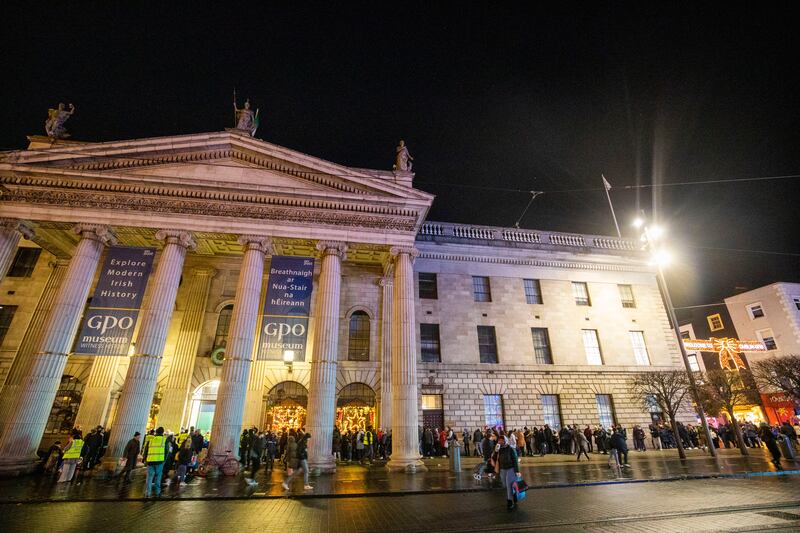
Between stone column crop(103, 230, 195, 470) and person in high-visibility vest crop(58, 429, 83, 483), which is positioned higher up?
stone column crop(103, 230, 195, 470)

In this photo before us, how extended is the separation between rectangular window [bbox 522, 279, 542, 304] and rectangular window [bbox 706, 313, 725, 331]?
28813 mm

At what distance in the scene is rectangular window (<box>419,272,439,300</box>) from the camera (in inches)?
938

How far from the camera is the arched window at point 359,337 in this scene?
71.4ft

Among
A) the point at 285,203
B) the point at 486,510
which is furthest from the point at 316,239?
the point at 486,510

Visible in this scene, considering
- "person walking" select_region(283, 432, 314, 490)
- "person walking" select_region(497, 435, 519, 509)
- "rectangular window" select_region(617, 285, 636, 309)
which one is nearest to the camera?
"person walking" select_region(497, 435, 519, 509)

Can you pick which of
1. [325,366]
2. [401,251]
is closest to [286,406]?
[325,366]

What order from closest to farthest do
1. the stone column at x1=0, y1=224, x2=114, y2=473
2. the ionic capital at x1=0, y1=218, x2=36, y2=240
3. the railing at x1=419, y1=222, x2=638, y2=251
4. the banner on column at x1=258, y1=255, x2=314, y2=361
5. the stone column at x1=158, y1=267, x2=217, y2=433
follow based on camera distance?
1. the stone column at x1=0, y1=224, x2=114, y2=473
2. the banner on column at x1=258, y1=255, x2=314, y2=361
3. the ionic capital at x1=0, y1=218, x2=36, y2=240
4. the stone column at x1=158, y1=267, x2=217, y2=433
5. the railing at x1=419, y1=222, x2=638, y2=251

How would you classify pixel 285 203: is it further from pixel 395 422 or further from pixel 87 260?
pixel 395 422

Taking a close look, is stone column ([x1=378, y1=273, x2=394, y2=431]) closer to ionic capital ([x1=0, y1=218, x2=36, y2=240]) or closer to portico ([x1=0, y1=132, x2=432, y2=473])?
portico ([x1=0, y1=132, x2=432, y2=473])

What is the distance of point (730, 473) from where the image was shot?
1291cm

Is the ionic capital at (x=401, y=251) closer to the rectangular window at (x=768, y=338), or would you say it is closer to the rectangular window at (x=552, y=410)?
the rectangular window at (x=552, y=410)

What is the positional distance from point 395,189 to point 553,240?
13.9m

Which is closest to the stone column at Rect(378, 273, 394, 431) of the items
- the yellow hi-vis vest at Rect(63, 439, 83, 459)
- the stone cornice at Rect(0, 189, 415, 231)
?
the stone cornice at Rect(0, 189, 415, 231)

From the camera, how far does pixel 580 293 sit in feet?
84.4
